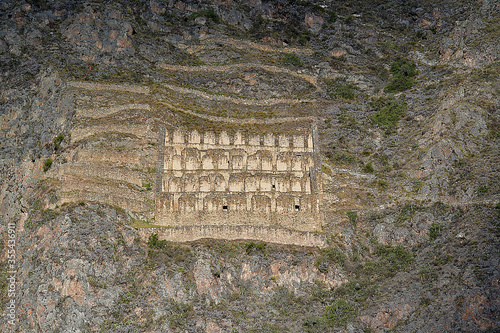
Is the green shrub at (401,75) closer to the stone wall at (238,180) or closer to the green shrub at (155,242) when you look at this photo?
the stone wall at (238,180)

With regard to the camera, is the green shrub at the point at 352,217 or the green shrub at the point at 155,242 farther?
the green shrub at the point at 352,217

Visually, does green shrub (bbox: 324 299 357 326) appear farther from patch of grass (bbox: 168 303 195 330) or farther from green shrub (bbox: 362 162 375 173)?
green shrub (bbox: 362 162 375 173)

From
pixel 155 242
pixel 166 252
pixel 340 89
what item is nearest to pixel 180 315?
pixel 166 252

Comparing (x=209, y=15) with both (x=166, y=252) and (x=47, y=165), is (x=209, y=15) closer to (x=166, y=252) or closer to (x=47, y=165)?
(x=47, y=165)

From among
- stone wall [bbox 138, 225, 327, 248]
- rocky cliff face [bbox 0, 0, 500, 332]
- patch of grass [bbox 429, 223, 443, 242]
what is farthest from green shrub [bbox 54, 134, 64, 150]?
patch of grass [bbox 429, 223, 443, 242]

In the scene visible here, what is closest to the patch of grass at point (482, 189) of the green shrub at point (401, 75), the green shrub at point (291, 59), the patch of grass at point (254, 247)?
the patch of grass at point (254, 247)

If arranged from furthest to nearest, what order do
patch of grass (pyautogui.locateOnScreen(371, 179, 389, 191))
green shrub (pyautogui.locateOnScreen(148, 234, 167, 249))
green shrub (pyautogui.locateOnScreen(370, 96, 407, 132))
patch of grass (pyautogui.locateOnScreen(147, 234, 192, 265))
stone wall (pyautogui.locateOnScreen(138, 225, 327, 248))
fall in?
green shrub (pyautogui.locateOnScreen(370, 96, 407, 132)) < patch of grass (pyautogui.locateOnScreen(371, 179, 389, 191)) < stone wall (pyautogui.locateOnScreen(138, 225, 327, 248)) < green shrub (pyautogui.locateOnScreen(148, 234, 167, 249)) < patch of grass (pyautogui.locateOnScreen(147, 234, 192, 265))

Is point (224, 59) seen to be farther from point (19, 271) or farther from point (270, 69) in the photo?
point (19, 271)
